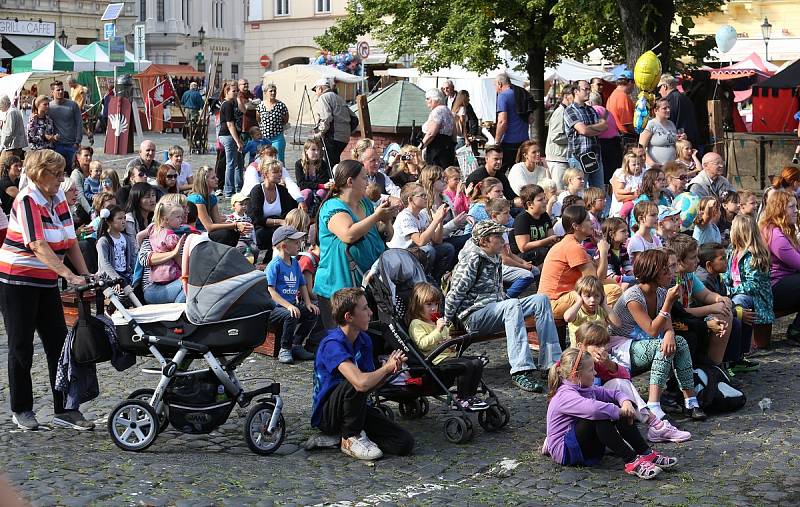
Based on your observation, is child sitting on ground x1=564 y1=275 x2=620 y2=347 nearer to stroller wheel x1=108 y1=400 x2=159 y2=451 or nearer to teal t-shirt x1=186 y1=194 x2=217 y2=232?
stroller wheel x1=108 y1=400 x2=159 y2=451

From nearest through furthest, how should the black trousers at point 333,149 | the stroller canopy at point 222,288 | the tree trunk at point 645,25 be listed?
the stroller canopy at point 222,288 → the black trousers at point 333,149 → the tree trunk at point 645,25

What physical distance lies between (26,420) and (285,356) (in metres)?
2.57

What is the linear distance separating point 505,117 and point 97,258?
25.1 feet

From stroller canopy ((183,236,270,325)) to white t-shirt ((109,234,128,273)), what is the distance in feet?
10.8

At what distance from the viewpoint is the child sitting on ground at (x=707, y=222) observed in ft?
37.8

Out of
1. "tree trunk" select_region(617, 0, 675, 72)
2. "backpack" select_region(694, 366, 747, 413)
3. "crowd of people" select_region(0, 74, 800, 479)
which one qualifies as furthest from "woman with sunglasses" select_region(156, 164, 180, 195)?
"tree trunk" select_region(617, 0, 675, 72)

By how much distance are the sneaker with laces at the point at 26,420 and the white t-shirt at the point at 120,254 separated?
310cm

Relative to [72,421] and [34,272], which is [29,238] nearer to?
[34,272]

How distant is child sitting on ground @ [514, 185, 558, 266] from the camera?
37.7 ft

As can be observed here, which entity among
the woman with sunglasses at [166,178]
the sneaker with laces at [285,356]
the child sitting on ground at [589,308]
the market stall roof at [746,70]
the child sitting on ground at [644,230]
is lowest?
the sneaker with laces at [285,356]

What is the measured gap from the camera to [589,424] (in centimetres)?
726

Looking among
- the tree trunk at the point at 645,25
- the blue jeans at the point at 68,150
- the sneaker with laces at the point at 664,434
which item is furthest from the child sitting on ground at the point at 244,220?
the tree trunk at the point at 645,25

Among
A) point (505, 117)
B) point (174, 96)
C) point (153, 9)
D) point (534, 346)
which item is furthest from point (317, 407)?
point (153, 9)

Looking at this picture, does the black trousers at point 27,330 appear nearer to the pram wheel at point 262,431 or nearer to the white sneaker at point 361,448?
the pram wheel at point 262,431
